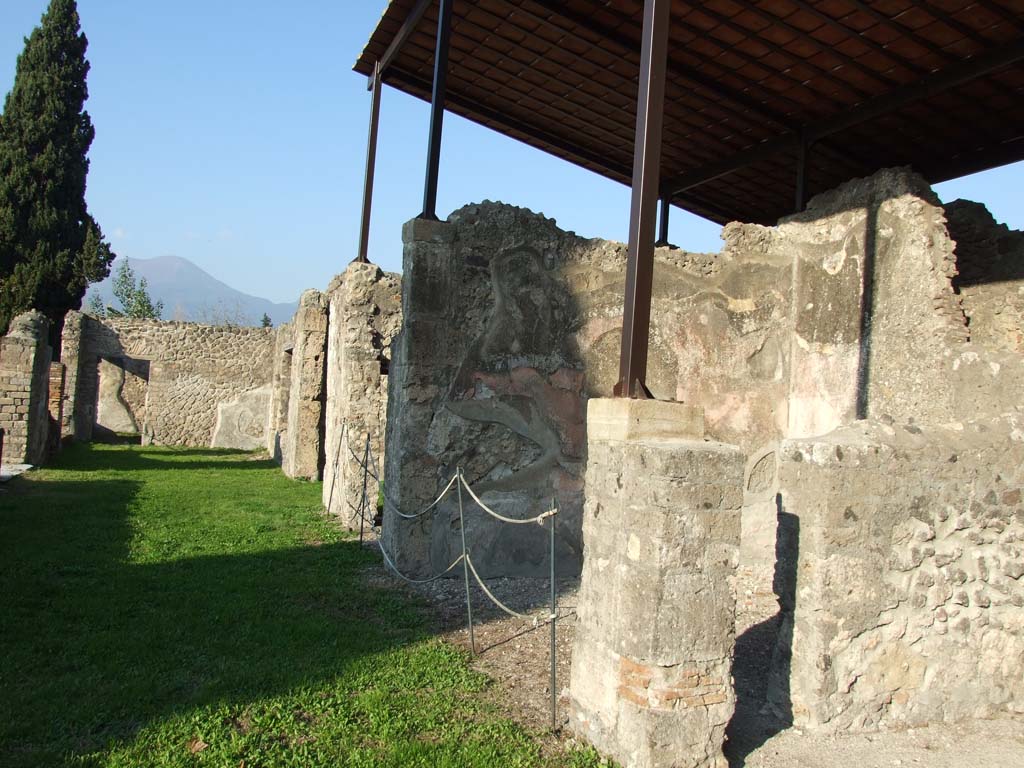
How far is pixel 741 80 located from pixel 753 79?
0.14m

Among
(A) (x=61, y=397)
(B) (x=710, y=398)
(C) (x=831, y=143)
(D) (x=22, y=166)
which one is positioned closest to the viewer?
(B) (x=710, y=398)

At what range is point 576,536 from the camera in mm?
5969

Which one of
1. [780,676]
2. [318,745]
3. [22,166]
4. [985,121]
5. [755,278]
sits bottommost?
[318,745]

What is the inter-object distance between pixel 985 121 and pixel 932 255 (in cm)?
252

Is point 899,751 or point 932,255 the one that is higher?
point 932,255

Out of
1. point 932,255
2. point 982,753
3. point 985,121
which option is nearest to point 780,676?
point 982,753

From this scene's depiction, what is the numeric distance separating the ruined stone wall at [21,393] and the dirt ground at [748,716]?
28.2 feet

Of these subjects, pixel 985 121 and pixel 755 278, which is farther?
pixel 985 121

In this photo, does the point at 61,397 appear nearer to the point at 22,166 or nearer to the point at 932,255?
the point at 22,166

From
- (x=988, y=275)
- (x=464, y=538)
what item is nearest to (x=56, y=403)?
(x=464, y=538)

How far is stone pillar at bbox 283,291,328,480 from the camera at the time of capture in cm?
1112

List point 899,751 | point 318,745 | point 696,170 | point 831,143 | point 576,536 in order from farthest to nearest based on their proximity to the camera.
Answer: point 696,170
point 831,143
point 576,536
point 899,751
point 318,745

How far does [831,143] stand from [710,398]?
3887 millimetres

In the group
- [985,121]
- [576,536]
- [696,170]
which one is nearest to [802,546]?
[576,536]
